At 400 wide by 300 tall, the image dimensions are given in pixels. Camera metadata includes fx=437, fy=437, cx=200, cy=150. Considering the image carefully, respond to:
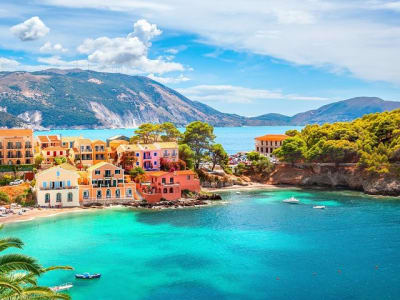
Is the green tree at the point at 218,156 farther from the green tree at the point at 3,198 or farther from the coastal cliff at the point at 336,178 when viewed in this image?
the green tree at the point at 3,198

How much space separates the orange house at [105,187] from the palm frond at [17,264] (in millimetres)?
45974

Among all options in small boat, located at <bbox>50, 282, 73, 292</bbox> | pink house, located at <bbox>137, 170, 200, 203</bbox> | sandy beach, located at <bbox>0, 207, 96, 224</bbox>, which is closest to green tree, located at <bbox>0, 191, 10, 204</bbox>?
sandy beach, located at <bbox>0, 207, 96, 224</bbox>

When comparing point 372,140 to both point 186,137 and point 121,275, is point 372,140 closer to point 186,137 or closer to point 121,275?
point 186,137

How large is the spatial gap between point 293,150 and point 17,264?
2749 inches

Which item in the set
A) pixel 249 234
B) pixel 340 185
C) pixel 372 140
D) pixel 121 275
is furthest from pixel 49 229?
pixel 372 140

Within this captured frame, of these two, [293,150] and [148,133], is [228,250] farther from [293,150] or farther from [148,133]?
[148,133]

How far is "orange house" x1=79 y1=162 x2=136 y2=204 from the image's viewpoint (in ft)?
194

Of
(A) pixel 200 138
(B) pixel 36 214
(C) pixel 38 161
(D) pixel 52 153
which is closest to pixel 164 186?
(B) pixel 36 214

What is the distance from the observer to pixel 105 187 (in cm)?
6019

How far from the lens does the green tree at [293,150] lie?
3137 inches

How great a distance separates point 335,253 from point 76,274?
72.4 feet

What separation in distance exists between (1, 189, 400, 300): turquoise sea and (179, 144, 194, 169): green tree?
16.0 metres

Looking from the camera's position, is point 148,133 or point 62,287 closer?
point 62,287

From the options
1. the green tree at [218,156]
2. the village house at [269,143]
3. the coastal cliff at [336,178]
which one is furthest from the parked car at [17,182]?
the village house at [269,143]
